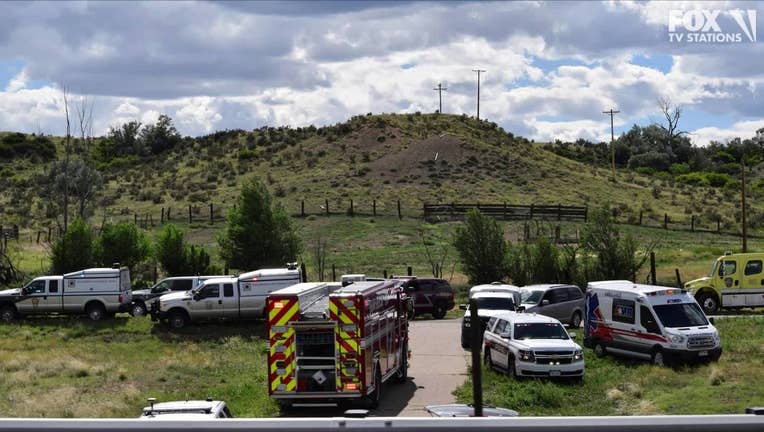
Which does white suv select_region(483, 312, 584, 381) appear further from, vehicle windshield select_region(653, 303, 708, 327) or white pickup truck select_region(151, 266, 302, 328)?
white pickup truck select_region(151, 266, 302, 328)

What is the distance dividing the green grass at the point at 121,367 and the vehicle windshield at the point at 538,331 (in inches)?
273

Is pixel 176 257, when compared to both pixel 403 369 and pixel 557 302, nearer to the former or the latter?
pixel 557 302

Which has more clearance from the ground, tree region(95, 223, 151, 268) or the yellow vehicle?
tree region(95, 223, 151, 268)

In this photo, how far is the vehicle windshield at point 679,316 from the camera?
88.6ft

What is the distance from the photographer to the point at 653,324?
2714 cm

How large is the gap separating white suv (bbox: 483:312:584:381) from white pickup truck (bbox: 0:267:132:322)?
60.9ft

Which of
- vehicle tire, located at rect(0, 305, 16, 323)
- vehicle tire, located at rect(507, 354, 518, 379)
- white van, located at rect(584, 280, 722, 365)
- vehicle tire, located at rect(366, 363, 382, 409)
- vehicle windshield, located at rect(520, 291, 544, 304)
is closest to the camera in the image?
vehicle tire, located at rect(366, 363, 382, 409)

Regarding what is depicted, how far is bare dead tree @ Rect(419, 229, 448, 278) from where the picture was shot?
5304 centimetres

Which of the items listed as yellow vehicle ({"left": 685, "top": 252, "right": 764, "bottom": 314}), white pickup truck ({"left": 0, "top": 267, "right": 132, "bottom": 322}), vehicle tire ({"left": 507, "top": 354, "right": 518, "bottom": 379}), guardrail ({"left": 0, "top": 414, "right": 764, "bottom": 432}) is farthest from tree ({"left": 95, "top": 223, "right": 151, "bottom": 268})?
guardrail ({"left": 0, "top": 414, "right": 764, "bottom": 432})

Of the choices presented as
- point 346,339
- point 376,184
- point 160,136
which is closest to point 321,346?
point 346,339

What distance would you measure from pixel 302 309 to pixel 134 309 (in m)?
22.7

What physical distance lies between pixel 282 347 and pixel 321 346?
0.89 meters

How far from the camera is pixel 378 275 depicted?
52.3 meters

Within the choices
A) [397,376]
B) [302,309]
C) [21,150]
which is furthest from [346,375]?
[21,150]
